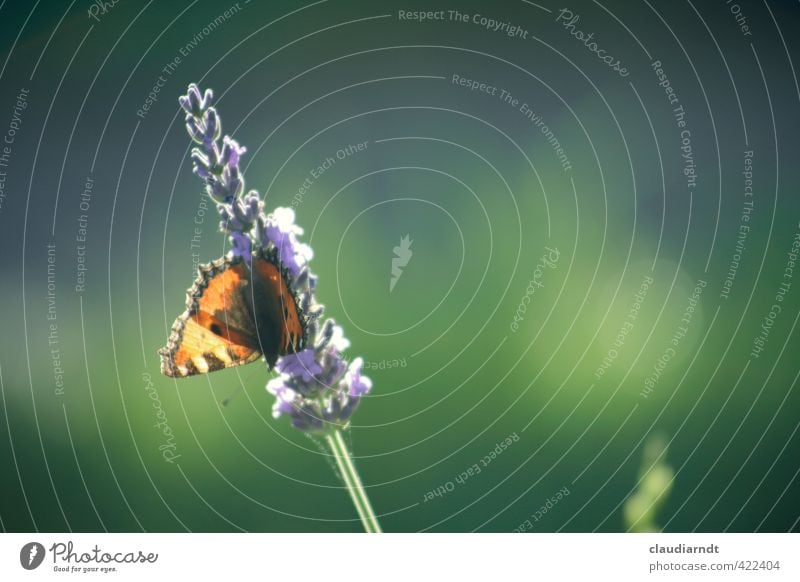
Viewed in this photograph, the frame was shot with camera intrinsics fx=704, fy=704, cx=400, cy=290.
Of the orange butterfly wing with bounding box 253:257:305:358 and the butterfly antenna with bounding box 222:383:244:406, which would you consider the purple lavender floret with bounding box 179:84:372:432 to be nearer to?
the orange butterfly wing with bounding box 253:257:305:358

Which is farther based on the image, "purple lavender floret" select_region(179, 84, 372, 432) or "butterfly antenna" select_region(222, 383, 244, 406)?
"butterfly antenna" select_region(222, 383, 244, 406)

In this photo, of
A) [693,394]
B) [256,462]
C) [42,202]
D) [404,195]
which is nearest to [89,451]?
[256,462]

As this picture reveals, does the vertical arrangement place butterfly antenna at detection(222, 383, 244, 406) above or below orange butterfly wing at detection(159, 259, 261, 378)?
below

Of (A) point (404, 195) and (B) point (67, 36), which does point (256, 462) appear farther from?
(B) point (67, 36)

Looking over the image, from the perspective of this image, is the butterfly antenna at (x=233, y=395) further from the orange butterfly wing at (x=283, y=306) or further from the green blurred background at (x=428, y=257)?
the orange butterfly wing at (x=283, y=306)

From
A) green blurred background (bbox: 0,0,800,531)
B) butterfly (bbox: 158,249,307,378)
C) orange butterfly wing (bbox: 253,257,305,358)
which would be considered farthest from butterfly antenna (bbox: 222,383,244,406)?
orange butterfly wing (bbox: 253,257,305,358)

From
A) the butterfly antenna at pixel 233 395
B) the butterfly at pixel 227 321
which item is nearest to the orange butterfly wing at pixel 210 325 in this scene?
the butterfly at pixel 227 321
